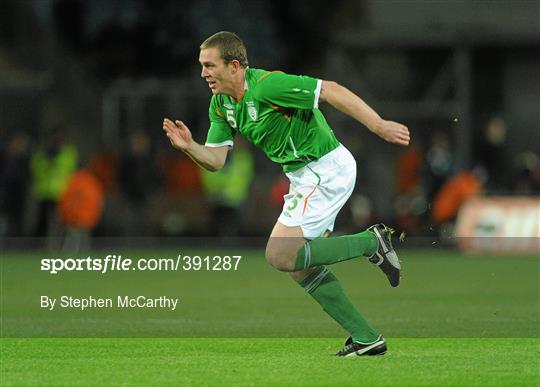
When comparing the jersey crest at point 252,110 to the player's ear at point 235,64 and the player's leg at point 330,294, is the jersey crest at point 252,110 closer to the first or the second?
the player's ear at point 235,64

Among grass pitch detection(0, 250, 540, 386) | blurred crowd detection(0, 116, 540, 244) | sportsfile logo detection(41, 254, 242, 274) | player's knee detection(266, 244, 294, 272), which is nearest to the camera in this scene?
grass pitch detection(0, 250, 540, 386)

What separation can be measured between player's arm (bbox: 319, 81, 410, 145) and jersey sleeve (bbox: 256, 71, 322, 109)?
6 centimetres

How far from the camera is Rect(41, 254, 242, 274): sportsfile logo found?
20344mm

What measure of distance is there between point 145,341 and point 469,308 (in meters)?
4.29

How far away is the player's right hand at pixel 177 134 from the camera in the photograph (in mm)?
9727

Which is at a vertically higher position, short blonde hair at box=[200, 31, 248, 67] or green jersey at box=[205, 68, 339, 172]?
short blonde hair at box=[200, 31, 248, 67]

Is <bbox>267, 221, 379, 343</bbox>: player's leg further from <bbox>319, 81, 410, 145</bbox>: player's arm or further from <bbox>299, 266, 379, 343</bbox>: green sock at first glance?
<bbox>319, 81, 410, 145</bbox>: player's arm

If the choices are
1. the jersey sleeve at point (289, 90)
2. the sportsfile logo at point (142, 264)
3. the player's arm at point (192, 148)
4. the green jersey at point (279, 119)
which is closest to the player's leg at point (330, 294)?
the green jersey at point (279, 119)

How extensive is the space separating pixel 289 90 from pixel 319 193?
2.59ft

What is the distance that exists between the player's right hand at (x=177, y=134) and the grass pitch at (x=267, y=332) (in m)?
1.50

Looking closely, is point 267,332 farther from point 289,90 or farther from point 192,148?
point 289,90

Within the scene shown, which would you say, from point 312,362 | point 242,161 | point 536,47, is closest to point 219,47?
point 312,362

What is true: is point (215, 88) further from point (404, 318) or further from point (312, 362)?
point (404, 318)

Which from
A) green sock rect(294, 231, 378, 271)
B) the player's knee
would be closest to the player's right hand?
the player's knee
